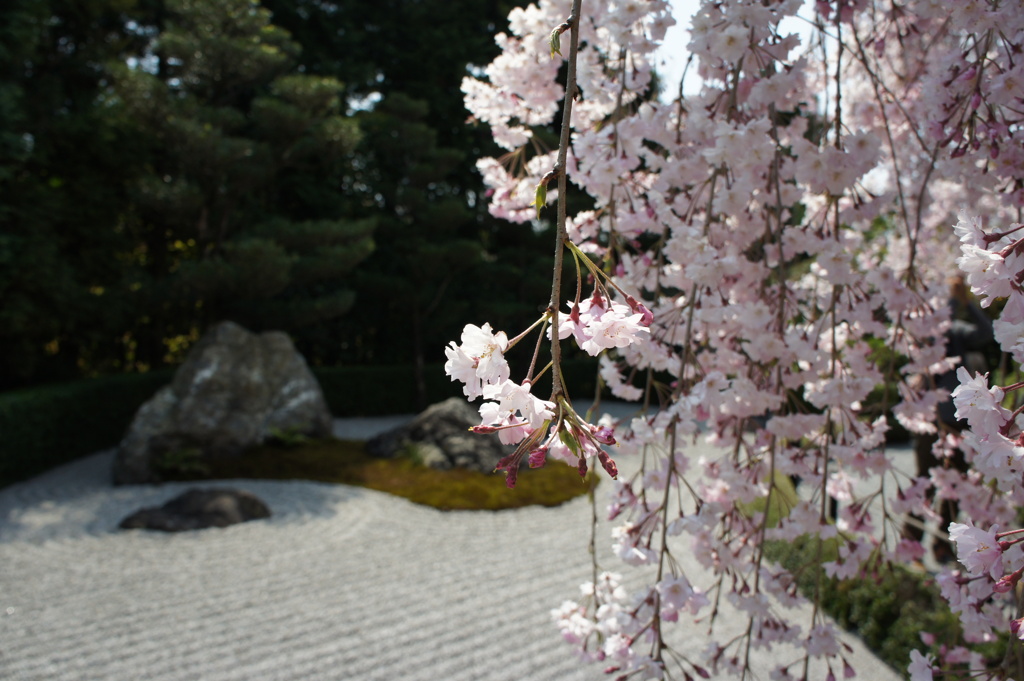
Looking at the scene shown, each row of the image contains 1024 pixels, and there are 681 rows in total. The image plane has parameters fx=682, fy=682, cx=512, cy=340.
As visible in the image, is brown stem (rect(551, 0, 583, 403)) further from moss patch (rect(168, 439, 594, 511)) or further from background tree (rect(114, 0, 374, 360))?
background tree (rect(114, 0, 374, 360))

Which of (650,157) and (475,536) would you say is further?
(475,536)

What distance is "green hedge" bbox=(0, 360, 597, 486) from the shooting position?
5176 mm

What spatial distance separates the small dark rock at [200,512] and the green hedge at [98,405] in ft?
4.98

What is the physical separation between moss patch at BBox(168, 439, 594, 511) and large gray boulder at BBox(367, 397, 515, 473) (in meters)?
0.11

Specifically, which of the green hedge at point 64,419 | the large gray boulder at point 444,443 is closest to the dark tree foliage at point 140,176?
the green hedge at point 64,419

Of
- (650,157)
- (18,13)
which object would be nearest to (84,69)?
(18,13)

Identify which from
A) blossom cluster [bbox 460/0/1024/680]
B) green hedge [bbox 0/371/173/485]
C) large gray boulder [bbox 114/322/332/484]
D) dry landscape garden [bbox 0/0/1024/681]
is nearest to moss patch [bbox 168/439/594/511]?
dry landscape garden [bbox 0/0/1024/681]

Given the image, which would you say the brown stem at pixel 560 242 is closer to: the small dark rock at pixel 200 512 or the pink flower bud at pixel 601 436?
the pink flower bud at pixel 601 436

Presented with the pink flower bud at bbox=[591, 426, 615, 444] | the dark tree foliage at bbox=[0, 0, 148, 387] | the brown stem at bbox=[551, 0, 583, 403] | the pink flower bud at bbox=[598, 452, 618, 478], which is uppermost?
the dark tree foliage at bbox=[0, 0, 148, 387]

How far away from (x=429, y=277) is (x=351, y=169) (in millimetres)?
1708

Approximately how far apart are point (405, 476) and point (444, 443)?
0.55 meters

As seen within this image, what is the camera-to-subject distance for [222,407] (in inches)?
230

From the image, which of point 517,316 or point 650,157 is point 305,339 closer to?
point 517,316

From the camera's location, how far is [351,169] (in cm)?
855
